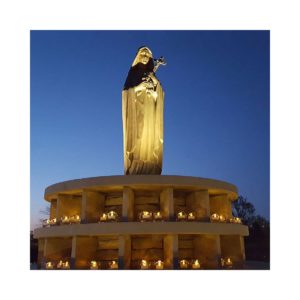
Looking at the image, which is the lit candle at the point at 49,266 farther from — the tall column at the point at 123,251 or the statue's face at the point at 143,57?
the statue's face at the point at 143,57

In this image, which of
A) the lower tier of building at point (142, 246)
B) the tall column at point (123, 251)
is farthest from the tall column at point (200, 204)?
the tall column at point (123, 251)

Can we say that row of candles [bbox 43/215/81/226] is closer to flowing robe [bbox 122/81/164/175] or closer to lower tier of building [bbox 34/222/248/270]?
lower tier of building [bbox 34/222/248/270]

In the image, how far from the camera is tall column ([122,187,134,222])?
14.2 meters

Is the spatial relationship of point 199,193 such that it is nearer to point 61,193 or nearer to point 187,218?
point 187,218

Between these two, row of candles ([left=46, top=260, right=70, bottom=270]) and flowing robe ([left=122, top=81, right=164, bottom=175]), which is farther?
flowing robe ([left=122, top=81, right=164, bottom=175])

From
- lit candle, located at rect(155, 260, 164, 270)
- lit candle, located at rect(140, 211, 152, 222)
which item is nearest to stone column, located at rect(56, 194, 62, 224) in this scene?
lit candle, located at rect(140, 211, 152, 222)

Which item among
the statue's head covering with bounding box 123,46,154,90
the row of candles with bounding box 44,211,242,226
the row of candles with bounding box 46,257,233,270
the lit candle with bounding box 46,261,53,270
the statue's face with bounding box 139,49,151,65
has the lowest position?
the lit candle with bounding box 46,261,53,270

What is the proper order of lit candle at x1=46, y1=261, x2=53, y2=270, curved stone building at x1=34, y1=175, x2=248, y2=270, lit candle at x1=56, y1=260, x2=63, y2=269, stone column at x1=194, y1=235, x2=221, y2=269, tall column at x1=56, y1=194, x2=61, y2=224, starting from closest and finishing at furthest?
curved stone building at x1=34, y1=175, x2=248, y2=270, stone column at x1=194, y1=235, x2=221, y2=269, lit candle at x1=56, y1=260, x2=63, y2=269, lit candle at x1=46, y1=261, x2=53, y2=270, tall column at x1=56, y1=194, x2=61, y2=224

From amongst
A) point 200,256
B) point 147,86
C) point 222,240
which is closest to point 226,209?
point 222,240


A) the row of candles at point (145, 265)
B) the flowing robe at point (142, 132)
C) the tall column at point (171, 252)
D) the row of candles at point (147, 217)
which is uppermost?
the flowing robe at point (142, 132)

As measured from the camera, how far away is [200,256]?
15266 millimetres

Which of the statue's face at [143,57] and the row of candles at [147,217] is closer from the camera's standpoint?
the row of candles at [147,217]

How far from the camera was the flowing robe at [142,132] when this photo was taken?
17.2 metres

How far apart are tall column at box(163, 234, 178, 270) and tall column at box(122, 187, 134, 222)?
152cm
